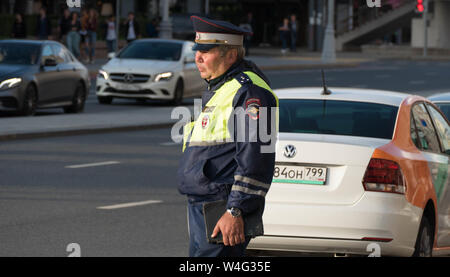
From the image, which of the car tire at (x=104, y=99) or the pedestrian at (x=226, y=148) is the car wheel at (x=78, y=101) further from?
the pedestrian at (x=226, y=148)

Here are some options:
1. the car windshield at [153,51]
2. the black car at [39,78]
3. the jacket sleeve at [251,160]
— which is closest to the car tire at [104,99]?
the car windshield at [153,51]

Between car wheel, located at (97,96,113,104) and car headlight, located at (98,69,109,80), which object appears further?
car wheel, located at (97,96,113,104)

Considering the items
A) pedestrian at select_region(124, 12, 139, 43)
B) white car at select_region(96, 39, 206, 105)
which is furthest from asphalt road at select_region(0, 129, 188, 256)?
pedestrian at select_region(124, 12, 139, 43)

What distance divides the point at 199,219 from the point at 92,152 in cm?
1165

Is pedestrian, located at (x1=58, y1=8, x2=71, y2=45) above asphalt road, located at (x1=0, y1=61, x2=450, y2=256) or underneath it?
above

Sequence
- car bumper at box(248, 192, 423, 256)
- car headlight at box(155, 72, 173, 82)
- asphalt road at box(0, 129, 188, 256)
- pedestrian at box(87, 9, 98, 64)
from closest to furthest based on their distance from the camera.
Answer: car bumper at box(248, 192, 423, 256), asphalt road at box(0, 129, 188, 256), car headlight at box(155, 72, 173, 82), pedestrian at box(87, 9, 98, 64)

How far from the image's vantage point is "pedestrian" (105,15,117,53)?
136ft

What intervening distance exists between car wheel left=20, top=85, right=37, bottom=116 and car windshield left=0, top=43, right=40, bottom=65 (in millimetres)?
691

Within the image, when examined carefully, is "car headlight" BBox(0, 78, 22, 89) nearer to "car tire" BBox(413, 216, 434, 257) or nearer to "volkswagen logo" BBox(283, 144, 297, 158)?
"volkswagen logo" BBox(283, 144, 297, 158)

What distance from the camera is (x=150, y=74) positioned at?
25.9 m

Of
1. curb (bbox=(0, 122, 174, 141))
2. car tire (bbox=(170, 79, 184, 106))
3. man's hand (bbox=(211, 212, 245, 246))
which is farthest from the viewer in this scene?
car tire (bbox=(170, 79, 184, 106))

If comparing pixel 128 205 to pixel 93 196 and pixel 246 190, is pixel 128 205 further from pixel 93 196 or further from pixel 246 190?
pixel 246 190

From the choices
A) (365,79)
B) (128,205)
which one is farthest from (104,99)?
(128,205)

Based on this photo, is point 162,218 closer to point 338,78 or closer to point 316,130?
point 316,130
